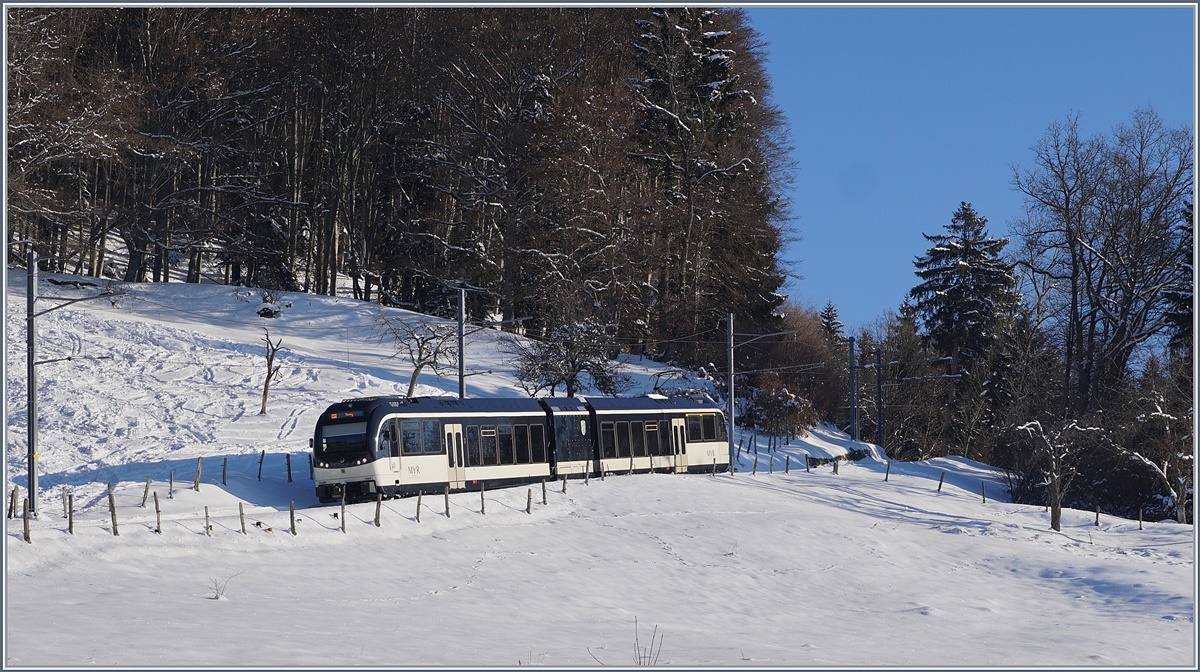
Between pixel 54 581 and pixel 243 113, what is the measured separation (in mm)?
44089

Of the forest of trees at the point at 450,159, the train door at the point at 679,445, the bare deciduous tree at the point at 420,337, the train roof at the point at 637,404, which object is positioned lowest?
the train door at the point at 679,445

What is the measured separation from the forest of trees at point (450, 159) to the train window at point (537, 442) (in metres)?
15.8

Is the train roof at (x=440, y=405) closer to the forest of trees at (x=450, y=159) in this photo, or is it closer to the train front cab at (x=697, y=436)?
the train front cab at (x=697, y=436)

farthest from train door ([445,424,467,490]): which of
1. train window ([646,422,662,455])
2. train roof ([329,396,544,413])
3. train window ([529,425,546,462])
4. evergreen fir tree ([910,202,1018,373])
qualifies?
evergreen fir tree ([910,202,1018,373])

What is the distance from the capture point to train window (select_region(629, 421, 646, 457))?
123ft

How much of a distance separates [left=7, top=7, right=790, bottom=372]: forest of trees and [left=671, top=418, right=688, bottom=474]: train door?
38.5ft

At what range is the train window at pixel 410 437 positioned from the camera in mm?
29938

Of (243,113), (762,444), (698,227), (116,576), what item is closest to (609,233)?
(698,227)

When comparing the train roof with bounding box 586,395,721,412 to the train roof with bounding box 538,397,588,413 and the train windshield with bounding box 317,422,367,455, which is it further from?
the train windshield with bounding box 317,422,367,455

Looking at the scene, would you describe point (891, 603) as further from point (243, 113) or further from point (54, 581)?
point (243, 113)

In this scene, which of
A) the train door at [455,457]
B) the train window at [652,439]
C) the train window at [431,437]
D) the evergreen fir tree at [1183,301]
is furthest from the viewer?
the evergreen fir tree at [1183,301]

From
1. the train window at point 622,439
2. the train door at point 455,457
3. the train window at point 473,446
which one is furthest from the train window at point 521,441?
the train window at point 622,439

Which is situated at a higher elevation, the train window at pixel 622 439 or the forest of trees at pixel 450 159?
the forest of trees at pixel 450 159

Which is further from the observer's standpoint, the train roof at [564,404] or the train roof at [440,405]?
the train roof at [564,404]
